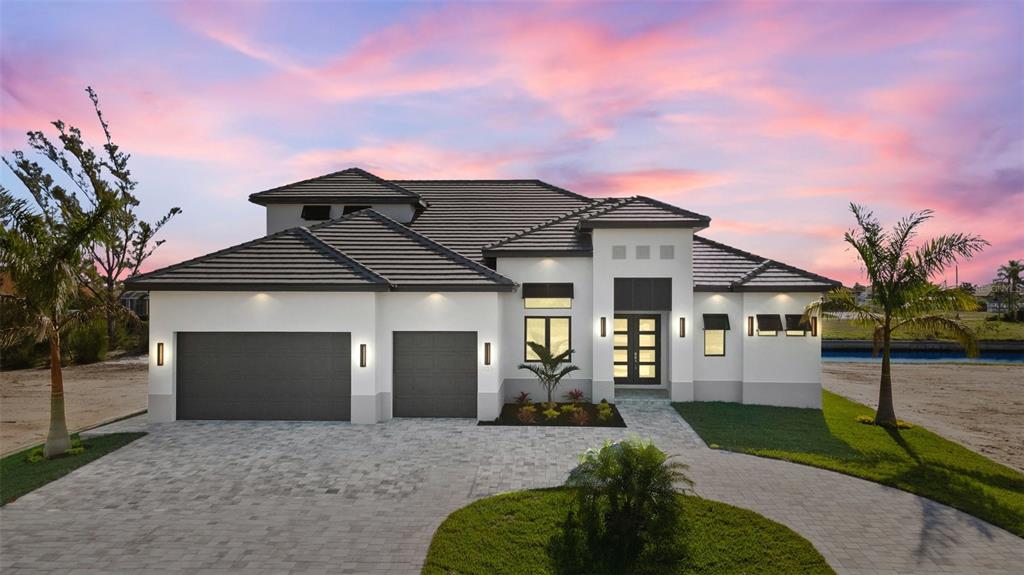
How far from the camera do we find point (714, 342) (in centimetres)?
1652

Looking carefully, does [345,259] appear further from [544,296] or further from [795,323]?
[795,323]

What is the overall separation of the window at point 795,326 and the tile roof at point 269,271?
12.9m

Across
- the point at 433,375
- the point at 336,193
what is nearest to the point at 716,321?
the point at 433,375

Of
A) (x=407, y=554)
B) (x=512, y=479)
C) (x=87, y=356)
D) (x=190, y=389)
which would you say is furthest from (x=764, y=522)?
(x=87, y=356)

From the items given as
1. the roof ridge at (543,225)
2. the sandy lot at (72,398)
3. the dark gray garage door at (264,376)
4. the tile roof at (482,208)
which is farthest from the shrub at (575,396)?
the sandy lot at (72,398)

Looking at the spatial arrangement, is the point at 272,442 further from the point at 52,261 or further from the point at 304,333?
the point at 52,261

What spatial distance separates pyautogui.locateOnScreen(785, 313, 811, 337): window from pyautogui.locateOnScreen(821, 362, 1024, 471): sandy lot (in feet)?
12.2

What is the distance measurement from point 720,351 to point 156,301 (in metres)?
17.4

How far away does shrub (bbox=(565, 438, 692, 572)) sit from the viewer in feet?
22.8

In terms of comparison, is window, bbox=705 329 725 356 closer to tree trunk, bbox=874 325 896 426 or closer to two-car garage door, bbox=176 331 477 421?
tree trunk, bbox=874 325 896 426

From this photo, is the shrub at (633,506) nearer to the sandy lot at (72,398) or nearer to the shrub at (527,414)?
the shrub at (527,414)

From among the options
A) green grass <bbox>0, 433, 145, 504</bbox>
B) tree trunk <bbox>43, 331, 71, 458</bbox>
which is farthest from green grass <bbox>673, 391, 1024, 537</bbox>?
tree trunk <bbox>43, 331, 71, 458</bbox>

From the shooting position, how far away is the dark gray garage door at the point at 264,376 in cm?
1395

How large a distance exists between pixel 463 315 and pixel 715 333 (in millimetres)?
8626
